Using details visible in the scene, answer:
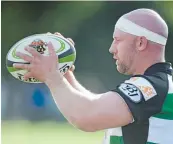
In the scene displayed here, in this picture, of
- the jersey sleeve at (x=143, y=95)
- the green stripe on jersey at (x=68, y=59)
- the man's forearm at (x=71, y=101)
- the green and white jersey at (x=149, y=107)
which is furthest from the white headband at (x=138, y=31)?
the man's forearm at (x=71, y=101)

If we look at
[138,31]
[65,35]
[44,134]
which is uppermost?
[138,31]

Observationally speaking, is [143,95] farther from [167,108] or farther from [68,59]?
[68,59]

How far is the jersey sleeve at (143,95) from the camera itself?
256 centimetres

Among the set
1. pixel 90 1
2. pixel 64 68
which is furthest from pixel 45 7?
pixel 64 68

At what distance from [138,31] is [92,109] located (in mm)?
530

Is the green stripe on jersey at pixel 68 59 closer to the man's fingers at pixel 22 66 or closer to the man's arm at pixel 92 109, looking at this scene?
the man's fingers at pixel 22 66

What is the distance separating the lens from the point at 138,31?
2.86 meters

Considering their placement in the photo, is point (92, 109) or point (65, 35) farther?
point (65, 35)

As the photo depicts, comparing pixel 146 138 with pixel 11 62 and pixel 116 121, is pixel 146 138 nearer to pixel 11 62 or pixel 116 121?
pixel 116 121

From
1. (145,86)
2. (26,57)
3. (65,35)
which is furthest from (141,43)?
(65,35)

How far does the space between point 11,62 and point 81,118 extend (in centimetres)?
68

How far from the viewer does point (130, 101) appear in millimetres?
2555

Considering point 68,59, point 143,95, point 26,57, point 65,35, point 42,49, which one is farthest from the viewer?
point 65,35

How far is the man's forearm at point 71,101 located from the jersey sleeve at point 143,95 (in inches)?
6.3
